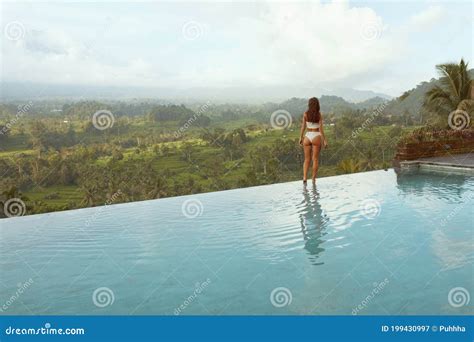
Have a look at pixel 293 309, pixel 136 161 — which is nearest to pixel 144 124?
pixel 136 161

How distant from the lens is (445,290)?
296 cm

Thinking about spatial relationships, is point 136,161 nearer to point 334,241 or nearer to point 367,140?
point 367,140

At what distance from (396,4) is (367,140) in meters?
29.2

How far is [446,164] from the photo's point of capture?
406 inches

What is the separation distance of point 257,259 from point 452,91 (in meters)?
15.3
